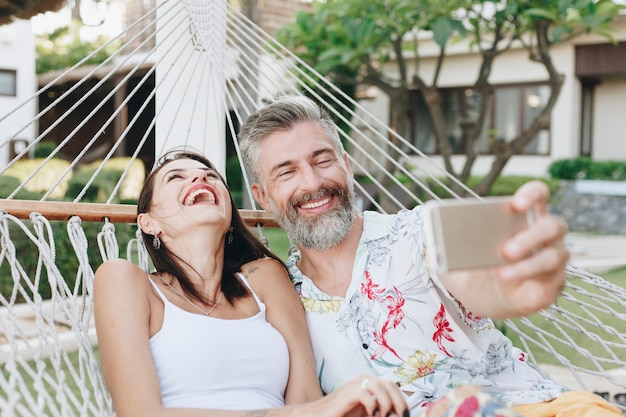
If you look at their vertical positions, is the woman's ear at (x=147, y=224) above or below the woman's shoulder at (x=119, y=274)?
above

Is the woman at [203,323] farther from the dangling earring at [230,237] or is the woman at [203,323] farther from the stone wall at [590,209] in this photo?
the stone wall at [590,209]

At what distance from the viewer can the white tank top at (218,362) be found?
4.82ft

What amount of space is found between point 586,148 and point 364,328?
32.0 feet

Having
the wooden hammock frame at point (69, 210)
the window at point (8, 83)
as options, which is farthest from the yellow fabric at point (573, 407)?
the window at point (8, 83)

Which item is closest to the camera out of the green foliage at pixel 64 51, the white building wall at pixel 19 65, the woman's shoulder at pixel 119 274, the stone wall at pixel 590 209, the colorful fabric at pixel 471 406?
the colorful fabric at pixel 471 406

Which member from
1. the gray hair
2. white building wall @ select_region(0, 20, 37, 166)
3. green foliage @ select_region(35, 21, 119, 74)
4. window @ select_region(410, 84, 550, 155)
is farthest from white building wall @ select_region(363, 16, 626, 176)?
the gray hair

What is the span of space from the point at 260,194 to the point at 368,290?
15.5 inches

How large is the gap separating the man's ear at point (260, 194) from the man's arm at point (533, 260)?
81 cm

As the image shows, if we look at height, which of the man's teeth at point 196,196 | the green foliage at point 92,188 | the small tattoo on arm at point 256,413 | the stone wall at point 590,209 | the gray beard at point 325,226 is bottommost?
the stone wall at point 590,209

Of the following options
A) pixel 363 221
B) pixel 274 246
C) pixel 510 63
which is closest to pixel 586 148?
pixel 510 63

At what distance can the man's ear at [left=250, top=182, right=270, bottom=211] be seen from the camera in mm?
1851

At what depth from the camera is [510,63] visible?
10.5 meters

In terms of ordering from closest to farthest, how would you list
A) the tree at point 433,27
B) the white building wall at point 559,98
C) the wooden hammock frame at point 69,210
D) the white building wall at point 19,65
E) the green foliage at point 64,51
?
1. the wooden hammock frame at point 69,210
2. the tree at point 433,27
3. the white building wall at point 559,98
4. the white building wall at point 19,65
5. the green foliage at point 64,51

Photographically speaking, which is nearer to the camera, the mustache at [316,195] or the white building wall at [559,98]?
the mustache at [316,195]
